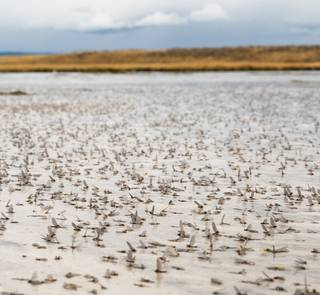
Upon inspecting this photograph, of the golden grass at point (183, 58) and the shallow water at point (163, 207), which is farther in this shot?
the golden grass at point (183, 58)

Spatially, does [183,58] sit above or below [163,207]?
above

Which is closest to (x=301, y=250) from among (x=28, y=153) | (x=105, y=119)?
(x=28, y=153)

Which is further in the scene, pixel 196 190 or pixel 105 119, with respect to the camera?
pixel 105 119

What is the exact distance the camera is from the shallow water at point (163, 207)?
328 inches

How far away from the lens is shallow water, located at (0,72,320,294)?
833 cm

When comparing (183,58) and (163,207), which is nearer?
(163,207)

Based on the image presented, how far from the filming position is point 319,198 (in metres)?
13.0

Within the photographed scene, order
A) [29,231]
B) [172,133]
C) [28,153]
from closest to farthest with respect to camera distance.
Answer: [29,231], [28,153], [172,133]

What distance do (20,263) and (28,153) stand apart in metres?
12.2

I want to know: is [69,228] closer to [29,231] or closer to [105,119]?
[29,231]

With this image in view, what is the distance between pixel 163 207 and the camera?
12.6 metres

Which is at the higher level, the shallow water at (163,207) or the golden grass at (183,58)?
the golden grass at (183,58)

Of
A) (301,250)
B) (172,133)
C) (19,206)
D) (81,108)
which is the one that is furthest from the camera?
(81,108)

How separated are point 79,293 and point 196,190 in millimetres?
7098
